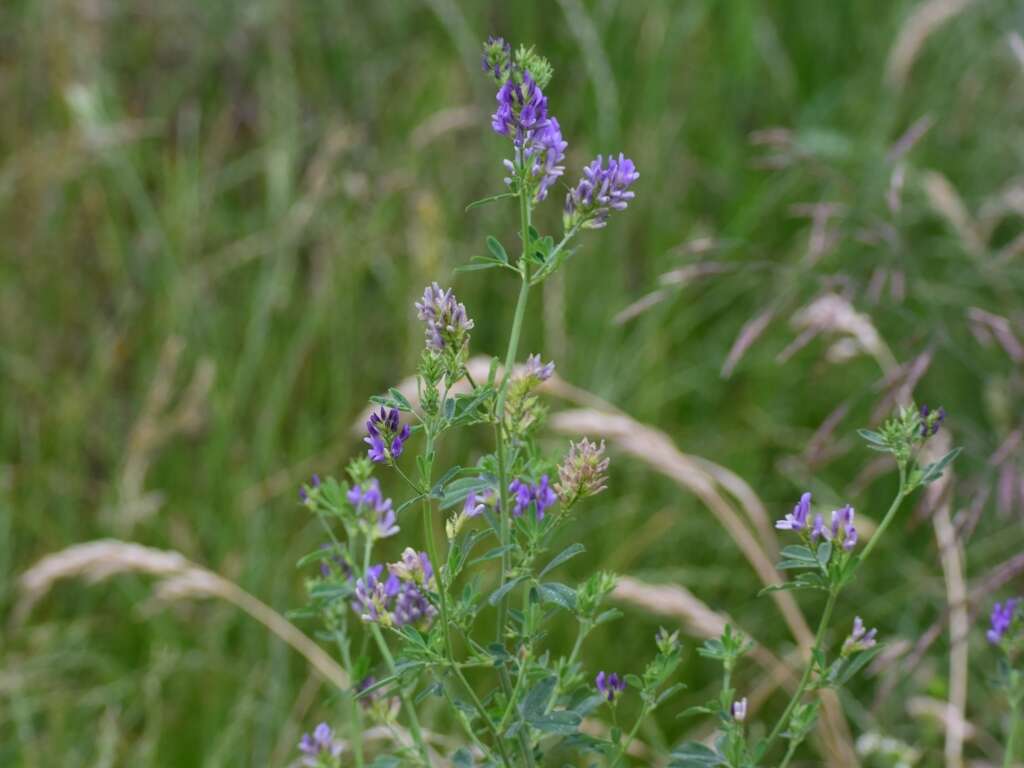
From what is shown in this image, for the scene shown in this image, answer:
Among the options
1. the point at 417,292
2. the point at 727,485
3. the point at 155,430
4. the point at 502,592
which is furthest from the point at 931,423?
the point at 417,292

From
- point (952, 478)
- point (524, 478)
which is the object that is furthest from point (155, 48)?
point (524, 478)

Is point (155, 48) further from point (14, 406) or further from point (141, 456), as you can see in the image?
point (141, 456)

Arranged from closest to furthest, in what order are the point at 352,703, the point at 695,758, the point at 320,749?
the point at 695,758 < the point at 320,749 < the point at 352,703

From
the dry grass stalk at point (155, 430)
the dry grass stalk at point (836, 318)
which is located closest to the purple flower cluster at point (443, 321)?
the dry grass stalk at point (836, 318)

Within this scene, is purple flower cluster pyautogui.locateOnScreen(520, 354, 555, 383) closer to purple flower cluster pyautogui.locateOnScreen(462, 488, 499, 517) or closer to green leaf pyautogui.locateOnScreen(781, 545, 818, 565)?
purple flower cluster pyautogui.locateOnScreen(462, 488, 499, 517)

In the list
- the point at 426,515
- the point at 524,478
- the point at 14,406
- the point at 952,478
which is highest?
the point at 14,406

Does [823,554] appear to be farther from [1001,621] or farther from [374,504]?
[374,504]

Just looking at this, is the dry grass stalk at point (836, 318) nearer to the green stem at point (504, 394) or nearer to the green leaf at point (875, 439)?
the green leaf at point (875, 439)
